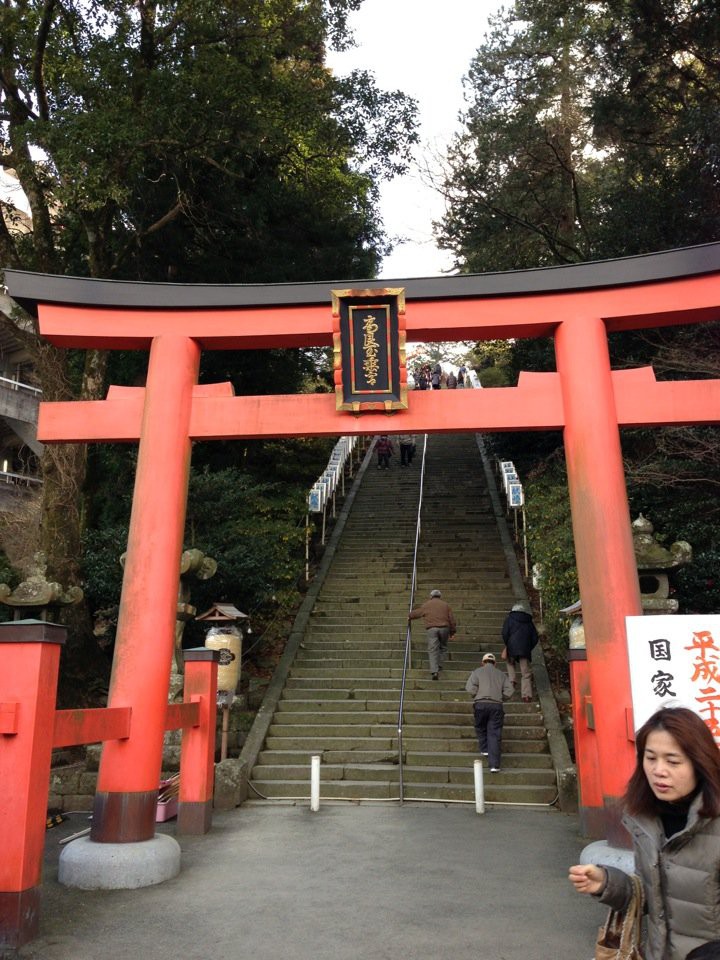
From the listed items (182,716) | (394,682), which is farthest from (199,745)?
(394,682)

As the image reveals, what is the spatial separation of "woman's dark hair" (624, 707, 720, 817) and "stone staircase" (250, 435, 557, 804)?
21.3 feet

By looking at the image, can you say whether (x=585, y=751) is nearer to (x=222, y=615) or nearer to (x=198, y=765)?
(x=198, y=765)

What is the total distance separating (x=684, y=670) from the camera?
423 cm

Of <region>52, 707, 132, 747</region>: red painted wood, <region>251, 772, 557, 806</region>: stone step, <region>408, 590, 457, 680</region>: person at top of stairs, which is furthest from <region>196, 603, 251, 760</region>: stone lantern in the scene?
<region>52, 707, 132, 747</region>: red painted wood

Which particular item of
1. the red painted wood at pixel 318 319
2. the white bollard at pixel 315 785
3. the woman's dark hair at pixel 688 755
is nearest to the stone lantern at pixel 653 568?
the red painted wood at pixel 318 319

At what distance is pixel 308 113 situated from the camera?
41.9 ft

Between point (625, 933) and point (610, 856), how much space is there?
3.36 m

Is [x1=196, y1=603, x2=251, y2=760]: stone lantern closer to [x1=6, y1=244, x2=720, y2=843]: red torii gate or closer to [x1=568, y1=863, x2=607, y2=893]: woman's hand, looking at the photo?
[x1=6, y1=244, x2=720, y2=843]: red torii gate

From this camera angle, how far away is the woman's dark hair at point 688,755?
233 cm

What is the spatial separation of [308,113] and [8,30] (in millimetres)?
4558

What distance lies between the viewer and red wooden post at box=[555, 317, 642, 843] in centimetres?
588

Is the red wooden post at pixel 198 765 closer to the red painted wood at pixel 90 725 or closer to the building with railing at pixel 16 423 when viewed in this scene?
the red painted wood at pixel 90 725

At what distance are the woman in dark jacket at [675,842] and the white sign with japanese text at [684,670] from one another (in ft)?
6.17

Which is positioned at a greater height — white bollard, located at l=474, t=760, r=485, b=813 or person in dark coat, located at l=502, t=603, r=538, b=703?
person in dark coat, located at l=502, t=603, r=538, b=703
